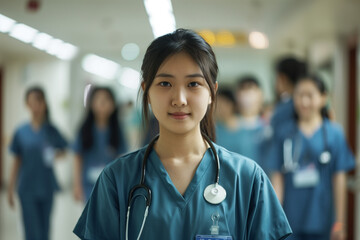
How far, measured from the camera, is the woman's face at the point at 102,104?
12.2 feet

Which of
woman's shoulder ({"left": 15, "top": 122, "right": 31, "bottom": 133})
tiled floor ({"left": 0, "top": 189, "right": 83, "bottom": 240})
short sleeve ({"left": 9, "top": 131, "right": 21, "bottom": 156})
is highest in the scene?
woman's shoulder ({"left": 15, "top": 122, "right": 31, "bottom": 133})

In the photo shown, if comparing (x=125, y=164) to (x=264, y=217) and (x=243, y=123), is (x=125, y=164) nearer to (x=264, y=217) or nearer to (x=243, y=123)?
(x=264, y=217)

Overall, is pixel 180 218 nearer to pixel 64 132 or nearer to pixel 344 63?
pixel 64 132

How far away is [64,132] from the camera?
3.71 meters

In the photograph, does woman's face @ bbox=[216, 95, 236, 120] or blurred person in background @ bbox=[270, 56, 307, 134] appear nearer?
blurred person in background @ bbox=[270, 56, 307, 134]

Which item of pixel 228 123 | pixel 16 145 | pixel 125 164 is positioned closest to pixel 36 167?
pixel 16 145

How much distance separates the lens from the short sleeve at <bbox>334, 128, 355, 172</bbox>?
106 inches

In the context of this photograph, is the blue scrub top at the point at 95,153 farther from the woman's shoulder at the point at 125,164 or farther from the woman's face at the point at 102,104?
the woman's shoulder at the point at 125,164

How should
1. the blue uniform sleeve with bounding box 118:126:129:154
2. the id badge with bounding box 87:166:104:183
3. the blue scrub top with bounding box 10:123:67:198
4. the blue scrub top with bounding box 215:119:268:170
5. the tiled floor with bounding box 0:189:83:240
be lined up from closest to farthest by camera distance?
the tiled floor with bounding box 0:189:83:240
the blue scrub top with bounding box 10:123:67:198
the id badge with bounding box 87:166:104:183
the blue uniform sleeve with bounding box 118:126:129:154
the blue scrub top with bounding box 215:119:268:170

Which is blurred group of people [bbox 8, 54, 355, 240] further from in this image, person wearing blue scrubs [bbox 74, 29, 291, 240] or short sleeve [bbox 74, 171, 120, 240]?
short sleeve [bbox 74, 171, 120, 240]

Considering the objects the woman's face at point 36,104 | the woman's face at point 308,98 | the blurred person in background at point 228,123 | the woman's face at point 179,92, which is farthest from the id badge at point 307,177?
the woman's face at point 36,104

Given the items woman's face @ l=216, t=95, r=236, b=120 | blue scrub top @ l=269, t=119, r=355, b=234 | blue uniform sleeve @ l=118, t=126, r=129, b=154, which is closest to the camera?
blue scrub top @ l=269, t=119, r=355, b=234

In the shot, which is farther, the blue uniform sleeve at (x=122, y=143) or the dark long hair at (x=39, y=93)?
the blue uniform sleeve at (x=122, y=143)

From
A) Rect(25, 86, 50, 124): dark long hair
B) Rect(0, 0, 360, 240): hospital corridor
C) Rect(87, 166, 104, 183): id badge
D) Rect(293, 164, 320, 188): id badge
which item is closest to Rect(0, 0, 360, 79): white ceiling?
Rect(0, 0, 360, 240): hospital corridor
